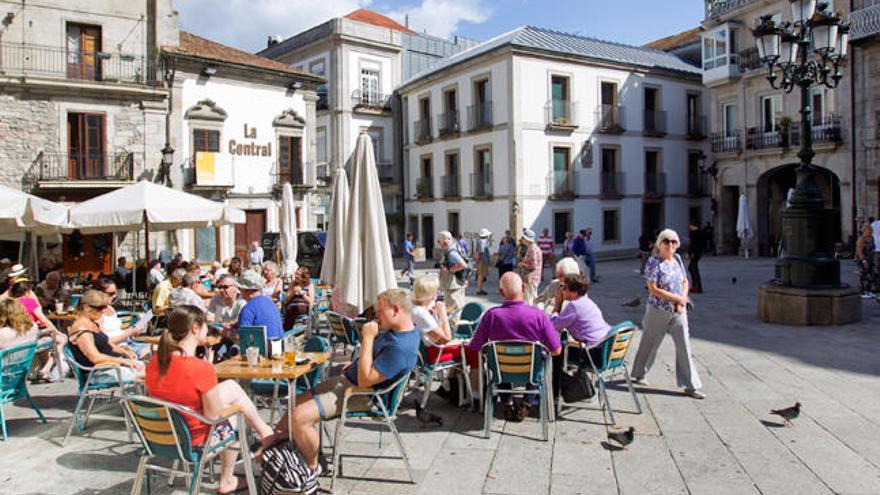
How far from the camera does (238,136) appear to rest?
25328mm

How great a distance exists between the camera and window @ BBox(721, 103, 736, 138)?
2873 centimetres

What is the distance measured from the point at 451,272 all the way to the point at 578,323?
5.71 meters

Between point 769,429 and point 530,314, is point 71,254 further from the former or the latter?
point 769,429

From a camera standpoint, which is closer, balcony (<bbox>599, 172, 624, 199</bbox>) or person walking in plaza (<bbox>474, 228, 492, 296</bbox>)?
person walking in plaza (<bbox>474, 228, 492, 296</bbox>)

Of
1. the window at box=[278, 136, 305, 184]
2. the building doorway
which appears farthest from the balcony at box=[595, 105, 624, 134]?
the building doorway

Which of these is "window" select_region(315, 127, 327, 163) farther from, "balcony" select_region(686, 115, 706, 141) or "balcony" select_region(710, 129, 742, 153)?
"balcony" select_region(710, 129, 742, 153)

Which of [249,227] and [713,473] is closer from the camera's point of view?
[713,473]

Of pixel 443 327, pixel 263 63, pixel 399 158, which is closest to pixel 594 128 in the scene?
pixel 399 158

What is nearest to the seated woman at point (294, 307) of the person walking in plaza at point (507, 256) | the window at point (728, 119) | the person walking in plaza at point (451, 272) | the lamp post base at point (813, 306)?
the person walking in plaza at point (451, 272)

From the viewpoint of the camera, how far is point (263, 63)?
26.2 metres

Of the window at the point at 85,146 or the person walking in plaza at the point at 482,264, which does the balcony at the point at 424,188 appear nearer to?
the window at the point at 85,146

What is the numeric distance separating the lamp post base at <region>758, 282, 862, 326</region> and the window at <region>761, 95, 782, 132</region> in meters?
18.3

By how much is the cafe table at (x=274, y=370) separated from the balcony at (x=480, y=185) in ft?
80.0

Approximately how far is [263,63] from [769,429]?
79.7 feet
